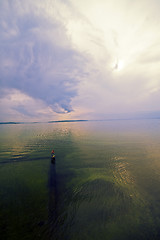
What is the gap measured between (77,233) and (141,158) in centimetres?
2522

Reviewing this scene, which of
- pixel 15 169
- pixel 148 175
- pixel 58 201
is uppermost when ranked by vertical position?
pixel 15 169

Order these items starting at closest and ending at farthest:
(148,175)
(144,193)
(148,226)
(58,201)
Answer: (148,226), (58,201), (144,193), (148,175)

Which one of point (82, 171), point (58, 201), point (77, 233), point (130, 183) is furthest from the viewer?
point (82, 171)

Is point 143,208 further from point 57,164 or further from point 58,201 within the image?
point 57,164

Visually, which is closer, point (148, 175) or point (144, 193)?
point (144, 193)

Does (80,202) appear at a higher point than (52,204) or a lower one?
lower

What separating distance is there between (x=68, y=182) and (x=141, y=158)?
22148 mm

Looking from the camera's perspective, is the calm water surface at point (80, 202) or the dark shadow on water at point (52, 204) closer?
the calm water surface at point (80, 202)

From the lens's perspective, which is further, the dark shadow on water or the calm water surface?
the dark shadow on water

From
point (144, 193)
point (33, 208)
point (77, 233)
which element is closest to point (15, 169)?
point (33, 208)

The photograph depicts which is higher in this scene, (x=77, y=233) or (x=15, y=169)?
(x=15, y=169)

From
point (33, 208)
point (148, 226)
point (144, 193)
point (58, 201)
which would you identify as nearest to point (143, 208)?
point (148, 226)

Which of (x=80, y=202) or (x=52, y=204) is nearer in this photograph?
(x=52, y=204)

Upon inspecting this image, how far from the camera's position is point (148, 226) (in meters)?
9.71
